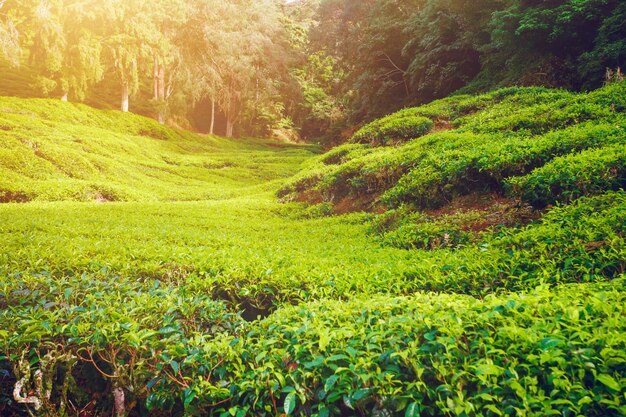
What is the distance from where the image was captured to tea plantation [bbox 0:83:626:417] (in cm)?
214

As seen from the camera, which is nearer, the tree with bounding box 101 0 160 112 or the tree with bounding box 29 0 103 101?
the tree with bounding box 29 0 103 101

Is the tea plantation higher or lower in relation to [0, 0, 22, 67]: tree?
lower

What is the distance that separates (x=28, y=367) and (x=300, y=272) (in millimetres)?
2683

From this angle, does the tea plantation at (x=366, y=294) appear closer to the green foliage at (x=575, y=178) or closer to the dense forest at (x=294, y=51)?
the green foliage at (x=575, y=178)

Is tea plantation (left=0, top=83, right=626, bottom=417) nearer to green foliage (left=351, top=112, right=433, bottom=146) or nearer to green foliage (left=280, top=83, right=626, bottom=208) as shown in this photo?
green foliage (left=280, top=83, right=626, bottom=208)

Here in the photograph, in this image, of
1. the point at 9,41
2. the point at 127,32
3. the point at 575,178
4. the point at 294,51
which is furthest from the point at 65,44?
the point at 575,178

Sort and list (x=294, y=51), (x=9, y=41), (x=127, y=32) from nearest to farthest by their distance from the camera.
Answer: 1. (x=9, y=41)
2. (x=127, y=32)
3. (x=294, y=51)

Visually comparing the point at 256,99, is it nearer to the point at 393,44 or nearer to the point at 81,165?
the point at 393,44

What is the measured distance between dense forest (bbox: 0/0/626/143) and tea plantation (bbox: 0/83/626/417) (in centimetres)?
456

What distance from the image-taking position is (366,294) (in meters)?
3.89

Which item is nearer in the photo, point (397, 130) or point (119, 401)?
point (119, 401)

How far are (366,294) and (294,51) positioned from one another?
44.9 meters

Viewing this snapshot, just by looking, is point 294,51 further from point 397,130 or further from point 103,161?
point 397,130

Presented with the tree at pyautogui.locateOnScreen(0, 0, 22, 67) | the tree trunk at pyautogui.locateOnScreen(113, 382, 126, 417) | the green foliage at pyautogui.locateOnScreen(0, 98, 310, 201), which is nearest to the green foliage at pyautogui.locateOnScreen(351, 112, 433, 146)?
the green foliage at pyautogui.locateOnScreen(0, 98, 310, 201)
